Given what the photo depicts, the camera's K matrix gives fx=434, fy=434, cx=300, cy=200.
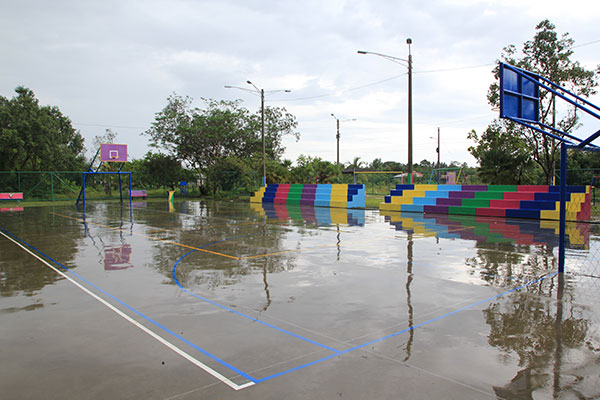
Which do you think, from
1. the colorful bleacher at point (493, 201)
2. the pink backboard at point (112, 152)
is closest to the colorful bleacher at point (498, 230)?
the colorful bleacher at point (493, 201)

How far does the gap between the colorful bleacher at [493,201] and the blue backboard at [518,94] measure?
9.91 metres

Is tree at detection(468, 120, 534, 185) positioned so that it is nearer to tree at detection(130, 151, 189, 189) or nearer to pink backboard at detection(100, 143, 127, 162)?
pink backboard at detection(100, 143, 127, 162)

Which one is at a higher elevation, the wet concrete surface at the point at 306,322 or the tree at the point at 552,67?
the tree at the point at 552,67

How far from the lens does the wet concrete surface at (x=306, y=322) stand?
3.76 metres

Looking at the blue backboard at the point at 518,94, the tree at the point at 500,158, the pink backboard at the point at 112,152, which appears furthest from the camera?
the pink backboard at the point at 112,152

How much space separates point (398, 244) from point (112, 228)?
1052 centimetres

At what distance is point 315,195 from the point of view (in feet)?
94.9

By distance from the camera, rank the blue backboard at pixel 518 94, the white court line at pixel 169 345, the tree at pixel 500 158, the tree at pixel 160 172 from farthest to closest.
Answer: the tree at pixel 160 172, the tree at pixel 500 158, the blue backboard at pixel 518 94, the white court line at pixel 169 345

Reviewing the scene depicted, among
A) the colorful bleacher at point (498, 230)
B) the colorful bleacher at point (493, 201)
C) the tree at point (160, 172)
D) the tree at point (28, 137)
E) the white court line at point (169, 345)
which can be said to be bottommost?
the white court line at point (169, 345)

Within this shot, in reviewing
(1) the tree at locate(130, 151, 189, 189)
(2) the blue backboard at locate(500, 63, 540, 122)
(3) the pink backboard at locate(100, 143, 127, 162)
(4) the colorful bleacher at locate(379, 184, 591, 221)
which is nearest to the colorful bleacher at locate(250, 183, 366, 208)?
(4) the colorful bleacher at locate(379, 184, 591, 221)

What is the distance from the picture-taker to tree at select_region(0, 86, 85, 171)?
35.3 m

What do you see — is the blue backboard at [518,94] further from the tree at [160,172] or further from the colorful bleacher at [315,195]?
the tree at [160,172]

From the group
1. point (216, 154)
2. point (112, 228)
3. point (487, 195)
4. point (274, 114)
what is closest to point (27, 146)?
point (216, 154)

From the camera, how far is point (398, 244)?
1141 centimetres
